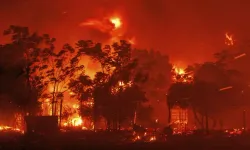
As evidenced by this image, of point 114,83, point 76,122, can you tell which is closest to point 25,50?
point 114,83

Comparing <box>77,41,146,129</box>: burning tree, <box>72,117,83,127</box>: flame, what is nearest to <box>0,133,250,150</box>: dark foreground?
<box>77,41,146,129</box>: burning tree

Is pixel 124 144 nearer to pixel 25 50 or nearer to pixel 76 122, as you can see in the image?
pixel 25 50

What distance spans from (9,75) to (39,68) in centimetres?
479

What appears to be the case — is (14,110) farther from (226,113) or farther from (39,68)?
(226,113)

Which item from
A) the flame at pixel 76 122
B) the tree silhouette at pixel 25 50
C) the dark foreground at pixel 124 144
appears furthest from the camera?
the flame at pixel 76 122

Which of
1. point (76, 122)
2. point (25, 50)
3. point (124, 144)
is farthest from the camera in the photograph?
point (76, 122)

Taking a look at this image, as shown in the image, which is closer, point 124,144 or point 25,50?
point 124,144

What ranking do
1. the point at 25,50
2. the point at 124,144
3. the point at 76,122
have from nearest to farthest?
the point at 124,144 < the point at 25,50 < the point at 76,122

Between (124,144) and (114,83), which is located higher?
(114,83)

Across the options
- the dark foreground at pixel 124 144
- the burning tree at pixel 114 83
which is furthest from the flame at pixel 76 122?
the dark foreground at pixel 124 144

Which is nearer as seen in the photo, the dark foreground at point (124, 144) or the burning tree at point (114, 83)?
the dark foreground at point (124, 144)

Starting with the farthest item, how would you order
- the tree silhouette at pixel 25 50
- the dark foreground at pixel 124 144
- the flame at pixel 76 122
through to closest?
the flame at pixel 76 122 < the tree silhouette at pixel 25 50 < the dark foreground at pixel 124 144

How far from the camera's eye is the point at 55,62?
65.9 metres

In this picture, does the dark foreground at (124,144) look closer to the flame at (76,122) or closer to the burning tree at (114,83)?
the burning tree at (114,83)
